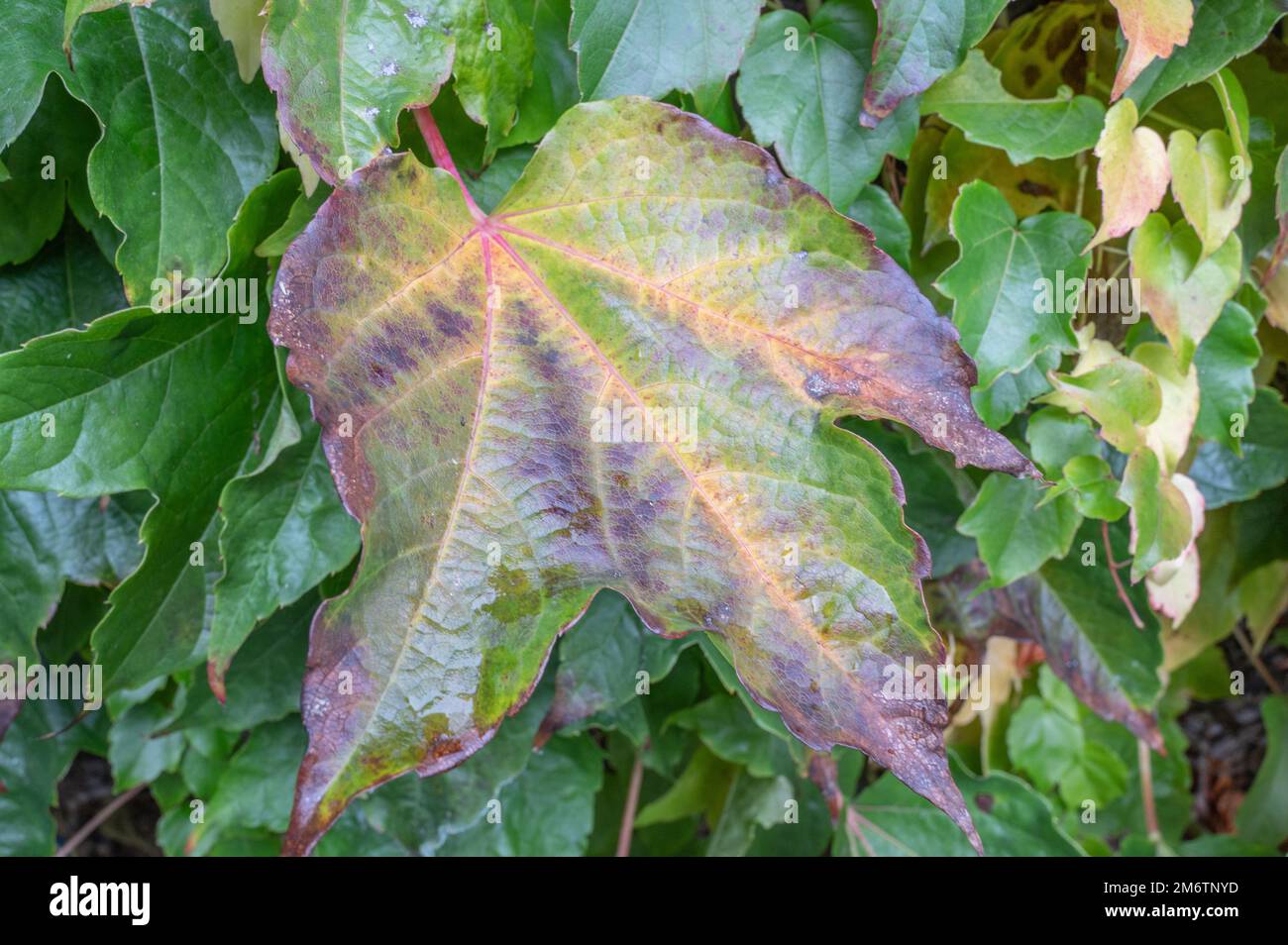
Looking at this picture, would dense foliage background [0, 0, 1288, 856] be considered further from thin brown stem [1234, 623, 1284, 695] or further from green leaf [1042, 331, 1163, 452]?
thin brown stem [1234, 623, 1284, 695]

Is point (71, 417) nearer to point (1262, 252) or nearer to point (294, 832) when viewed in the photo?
point (294, 832)

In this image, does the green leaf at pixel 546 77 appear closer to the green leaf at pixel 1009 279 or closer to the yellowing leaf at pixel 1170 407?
the green leaf at pixel 1009 279

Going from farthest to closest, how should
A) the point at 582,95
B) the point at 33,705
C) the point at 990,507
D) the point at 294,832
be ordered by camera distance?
the point at 33,705
the point at 990,507
the point at 582,95
the point at 294,832

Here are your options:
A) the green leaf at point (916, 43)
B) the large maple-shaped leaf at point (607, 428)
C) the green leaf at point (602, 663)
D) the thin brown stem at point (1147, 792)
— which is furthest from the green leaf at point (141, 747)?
the thin brown stem at point (1147, 792)

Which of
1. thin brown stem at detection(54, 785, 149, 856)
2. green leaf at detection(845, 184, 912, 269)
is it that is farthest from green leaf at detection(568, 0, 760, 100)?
thin brown stem at detection(54, 785, 149, 856)

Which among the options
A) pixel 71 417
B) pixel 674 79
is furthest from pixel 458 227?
pixel 71 417

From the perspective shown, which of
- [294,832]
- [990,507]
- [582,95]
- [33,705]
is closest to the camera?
[294,832]

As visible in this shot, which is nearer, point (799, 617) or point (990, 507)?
point (799, 617)
